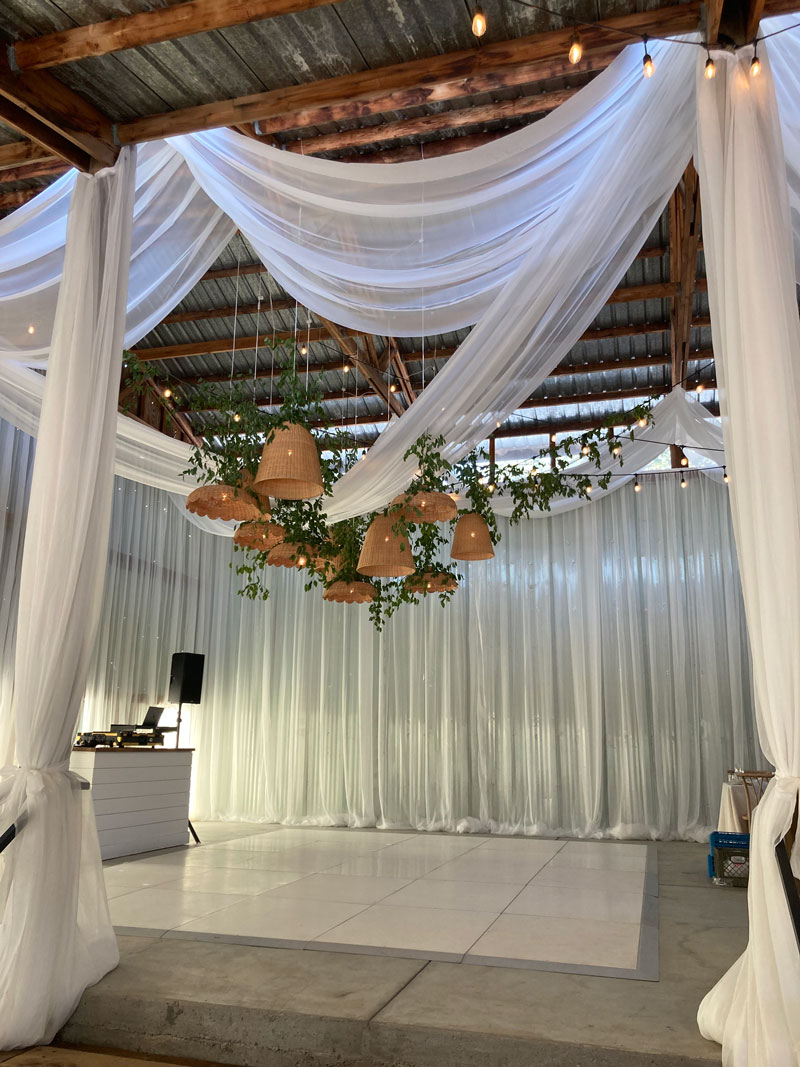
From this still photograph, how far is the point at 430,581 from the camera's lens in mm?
6289

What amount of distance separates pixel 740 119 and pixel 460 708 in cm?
749

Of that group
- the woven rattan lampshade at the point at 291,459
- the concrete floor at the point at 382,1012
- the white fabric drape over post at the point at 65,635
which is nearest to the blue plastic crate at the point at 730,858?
the concrete floor at the point at 382,1012

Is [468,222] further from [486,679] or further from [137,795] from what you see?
[486,679]

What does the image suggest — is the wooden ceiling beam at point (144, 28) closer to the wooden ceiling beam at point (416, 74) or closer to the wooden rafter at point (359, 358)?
the wooden ceiling beam at point (416, 74)

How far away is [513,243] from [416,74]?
83 cm

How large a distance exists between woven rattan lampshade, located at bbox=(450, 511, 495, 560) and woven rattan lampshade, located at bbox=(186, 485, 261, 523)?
135 cm

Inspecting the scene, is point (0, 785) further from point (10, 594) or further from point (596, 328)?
point (596, 328)

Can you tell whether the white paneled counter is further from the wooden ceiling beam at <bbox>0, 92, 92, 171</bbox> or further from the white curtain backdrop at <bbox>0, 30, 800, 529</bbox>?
the wooden ceiling beam at <bbox>0, 92, 92, 171</bbox>

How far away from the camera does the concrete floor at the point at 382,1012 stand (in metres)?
2.72

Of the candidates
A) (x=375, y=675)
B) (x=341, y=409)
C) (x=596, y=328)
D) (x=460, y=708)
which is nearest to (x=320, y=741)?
(x=375, y=675)

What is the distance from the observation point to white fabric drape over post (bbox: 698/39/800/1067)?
2.50 m

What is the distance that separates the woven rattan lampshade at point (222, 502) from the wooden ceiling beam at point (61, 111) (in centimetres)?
189

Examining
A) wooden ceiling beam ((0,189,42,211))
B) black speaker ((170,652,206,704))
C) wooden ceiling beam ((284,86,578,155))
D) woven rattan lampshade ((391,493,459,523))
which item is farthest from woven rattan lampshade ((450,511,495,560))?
black speaker ((170,652,206,704))

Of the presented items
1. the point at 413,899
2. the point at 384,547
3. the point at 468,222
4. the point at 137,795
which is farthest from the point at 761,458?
the point at 137,795
